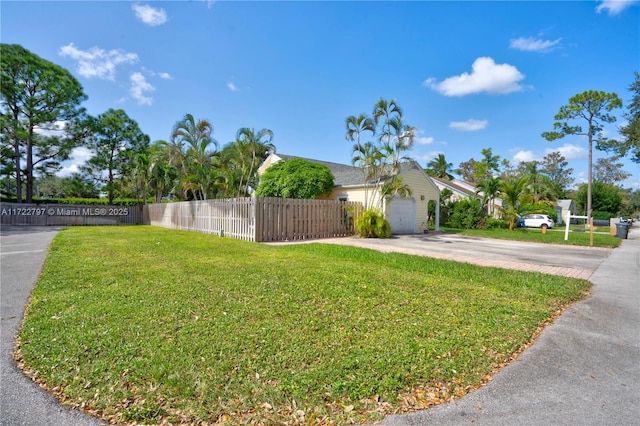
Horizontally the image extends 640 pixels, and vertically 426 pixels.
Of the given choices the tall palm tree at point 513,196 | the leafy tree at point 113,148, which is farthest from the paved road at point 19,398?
the leafy tree at point 113,148

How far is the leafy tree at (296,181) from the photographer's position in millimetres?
16531

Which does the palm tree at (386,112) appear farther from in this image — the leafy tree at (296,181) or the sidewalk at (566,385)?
the sidewalk at (566,385)

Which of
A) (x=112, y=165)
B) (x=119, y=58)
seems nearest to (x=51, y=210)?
(x=112, y=165)

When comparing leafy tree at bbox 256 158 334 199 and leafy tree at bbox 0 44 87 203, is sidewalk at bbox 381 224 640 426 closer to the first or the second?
leafy tree at bbox 256 158 334 199

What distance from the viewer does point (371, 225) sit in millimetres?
14719

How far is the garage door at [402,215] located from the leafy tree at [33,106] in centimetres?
2904

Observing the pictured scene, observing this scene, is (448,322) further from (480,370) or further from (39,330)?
(39,330)

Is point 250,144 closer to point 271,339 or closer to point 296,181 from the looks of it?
point 296,181

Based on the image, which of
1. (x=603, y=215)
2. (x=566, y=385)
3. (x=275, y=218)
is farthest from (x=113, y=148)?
(x=603, y=215)

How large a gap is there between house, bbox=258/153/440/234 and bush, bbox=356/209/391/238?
Result: 1349 mm

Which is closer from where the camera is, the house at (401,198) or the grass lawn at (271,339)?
the grass lawn at (271,339)

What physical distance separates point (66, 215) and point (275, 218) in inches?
894

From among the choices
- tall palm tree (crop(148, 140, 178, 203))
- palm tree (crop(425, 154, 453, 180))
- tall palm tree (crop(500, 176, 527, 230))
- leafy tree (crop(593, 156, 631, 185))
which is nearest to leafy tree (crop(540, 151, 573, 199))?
leafy tree (crop(593, 156, 631, 185))

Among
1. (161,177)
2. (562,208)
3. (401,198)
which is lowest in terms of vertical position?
(562,208)
